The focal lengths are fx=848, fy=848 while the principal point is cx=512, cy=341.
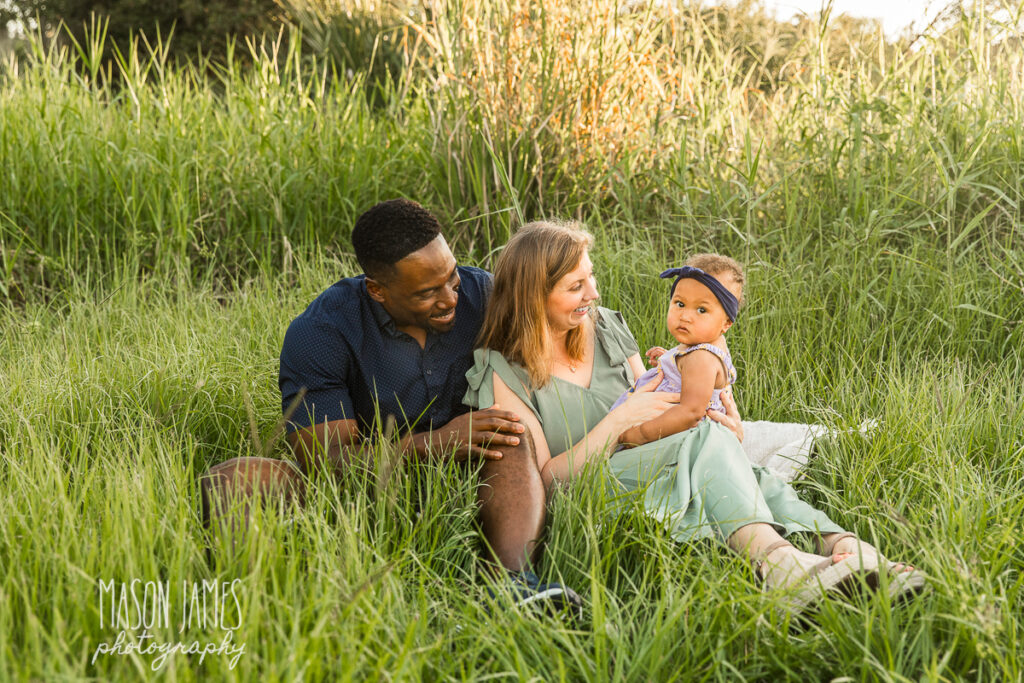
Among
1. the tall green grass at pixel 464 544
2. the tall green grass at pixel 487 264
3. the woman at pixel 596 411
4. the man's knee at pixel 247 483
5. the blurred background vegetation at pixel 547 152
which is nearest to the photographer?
the tall green grass at pixel 464 544

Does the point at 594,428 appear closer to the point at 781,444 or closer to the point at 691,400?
the point at 691,400

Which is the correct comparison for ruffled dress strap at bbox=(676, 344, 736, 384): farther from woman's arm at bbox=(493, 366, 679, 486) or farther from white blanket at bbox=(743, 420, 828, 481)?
white blanket at bbox=(743, 420, 828, 481)

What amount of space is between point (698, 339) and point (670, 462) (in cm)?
42

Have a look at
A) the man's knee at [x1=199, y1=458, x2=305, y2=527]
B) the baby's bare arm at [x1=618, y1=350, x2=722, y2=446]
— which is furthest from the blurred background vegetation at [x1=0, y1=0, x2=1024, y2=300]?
the man's knee at [x1=199, y1=458, x2=305, y2=527]

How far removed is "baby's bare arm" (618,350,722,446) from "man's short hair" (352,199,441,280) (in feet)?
2.99

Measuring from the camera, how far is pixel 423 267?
8.76 ft

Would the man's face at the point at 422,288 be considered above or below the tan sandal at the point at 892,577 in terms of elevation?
above

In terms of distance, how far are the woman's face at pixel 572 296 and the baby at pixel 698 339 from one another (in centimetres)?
28

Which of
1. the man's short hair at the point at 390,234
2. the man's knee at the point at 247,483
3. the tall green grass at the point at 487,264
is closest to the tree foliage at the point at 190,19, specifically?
the tall green grass at the point at 487,264

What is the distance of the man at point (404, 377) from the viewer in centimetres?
235

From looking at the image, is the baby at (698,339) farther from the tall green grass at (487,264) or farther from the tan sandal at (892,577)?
the tan sandal at (892,577)

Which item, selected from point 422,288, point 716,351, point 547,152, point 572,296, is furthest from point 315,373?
point 547,152

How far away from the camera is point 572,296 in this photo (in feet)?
9.07

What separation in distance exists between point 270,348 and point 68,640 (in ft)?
7.14
